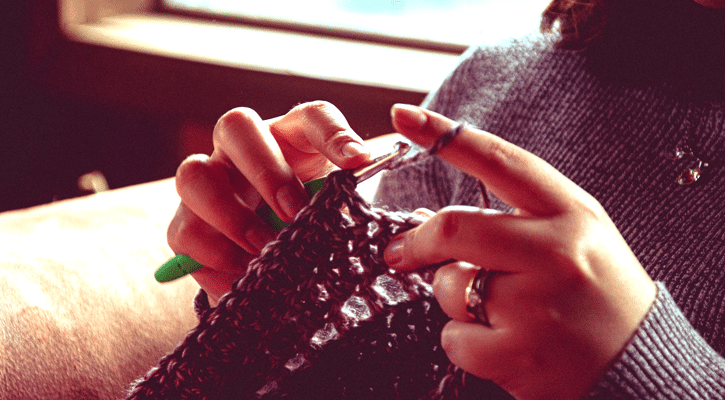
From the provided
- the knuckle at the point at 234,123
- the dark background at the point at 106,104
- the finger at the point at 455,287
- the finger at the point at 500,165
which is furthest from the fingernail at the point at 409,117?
the dark background at the point at 106,104

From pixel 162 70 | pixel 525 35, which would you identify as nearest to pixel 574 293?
pixel 525 35

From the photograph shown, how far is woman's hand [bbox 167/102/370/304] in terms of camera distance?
1.53 feet

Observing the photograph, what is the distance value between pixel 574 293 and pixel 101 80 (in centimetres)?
137

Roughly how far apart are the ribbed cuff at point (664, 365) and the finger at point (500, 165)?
0.11 meters

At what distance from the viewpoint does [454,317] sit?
38cm

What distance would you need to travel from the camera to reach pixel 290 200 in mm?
461

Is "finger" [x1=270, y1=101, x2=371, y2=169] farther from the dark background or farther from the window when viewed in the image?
the window

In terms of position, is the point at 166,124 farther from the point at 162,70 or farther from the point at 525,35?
the point at 525,35

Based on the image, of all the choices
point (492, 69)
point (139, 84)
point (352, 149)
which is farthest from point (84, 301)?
point (139, 84)

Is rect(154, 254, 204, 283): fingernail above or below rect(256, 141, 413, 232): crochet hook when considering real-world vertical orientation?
below

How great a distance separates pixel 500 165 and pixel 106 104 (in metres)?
1.32

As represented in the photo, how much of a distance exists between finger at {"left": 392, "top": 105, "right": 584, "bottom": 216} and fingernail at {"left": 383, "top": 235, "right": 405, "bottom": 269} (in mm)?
87

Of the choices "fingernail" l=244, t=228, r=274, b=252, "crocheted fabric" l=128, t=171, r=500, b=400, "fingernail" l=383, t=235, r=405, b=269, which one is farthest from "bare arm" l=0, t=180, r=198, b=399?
"fingernail" l=383, t=235, r=405, b=269

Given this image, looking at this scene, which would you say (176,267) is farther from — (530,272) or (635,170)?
(635,170)
